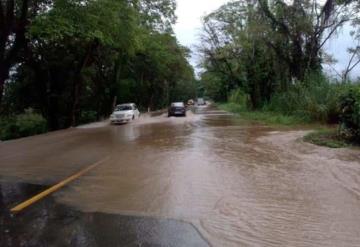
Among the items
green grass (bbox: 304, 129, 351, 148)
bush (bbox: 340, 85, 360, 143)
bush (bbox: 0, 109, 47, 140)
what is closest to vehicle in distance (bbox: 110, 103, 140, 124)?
bush (bbox: 0, 109, 47, 140)

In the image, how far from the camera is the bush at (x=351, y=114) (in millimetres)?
14725

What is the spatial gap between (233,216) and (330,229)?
142 cm

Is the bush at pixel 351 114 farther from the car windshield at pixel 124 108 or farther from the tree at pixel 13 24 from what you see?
the car windshield at pixel 124 108

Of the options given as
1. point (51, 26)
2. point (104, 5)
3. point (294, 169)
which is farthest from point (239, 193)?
point (104, 5)

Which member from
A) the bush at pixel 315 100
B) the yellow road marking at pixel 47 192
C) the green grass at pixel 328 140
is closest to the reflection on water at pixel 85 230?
the yellow road marking at pixel 47 192

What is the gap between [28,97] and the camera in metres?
38.1

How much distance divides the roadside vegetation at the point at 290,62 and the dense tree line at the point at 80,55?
7281 mm

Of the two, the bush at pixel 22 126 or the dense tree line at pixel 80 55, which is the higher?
the dense tree line at pixel 80 55

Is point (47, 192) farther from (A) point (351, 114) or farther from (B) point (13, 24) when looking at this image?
(B) point (13, 24)

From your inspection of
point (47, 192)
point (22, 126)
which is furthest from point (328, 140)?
point (22, 126)

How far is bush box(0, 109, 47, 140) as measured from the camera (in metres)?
37.6

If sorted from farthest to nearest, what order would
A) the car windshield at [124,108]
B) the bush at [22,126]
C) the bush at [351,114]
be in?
1. the car windshield at [124,108]
2. the bush at [22,126]
3. the bush at [351,114]

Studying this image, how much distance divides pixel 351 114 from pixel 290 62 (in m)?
20.1

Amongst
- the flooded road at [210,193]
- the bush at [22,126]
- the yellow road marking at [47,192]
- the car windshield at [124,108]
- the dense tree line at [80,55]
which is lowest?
the bush at [22,126]
